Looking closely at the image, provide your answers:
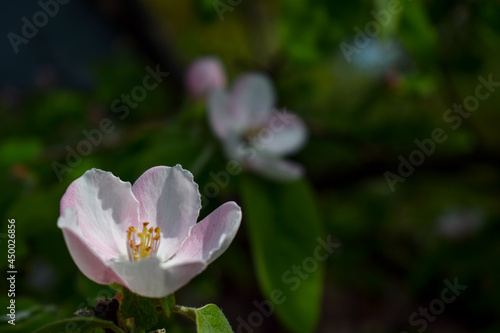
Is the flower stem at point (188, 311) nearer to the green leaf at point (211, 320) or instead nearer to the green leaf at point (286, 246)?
the green leaf at point (211, 320)

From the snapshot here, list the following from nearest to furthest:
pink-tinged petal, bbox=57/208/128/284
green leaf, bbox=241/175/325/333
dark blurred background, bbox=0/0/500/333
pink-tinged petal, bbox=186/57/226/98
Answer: pink-tinged petal, bbox=57/208/128/284 < green leaf, bbox=241/175/325/333 < dark blurred background, bbox=0/0/500/333 < pink-tinged petal, bbox=186/57/226/98

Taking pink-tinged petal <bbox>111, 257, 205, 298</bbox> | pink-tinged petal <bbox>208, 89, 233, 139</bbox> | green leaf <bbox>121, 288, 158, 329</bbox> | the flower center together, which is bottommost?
pink-tinged petal <bbox>208, 89, 233, 139</bbox>

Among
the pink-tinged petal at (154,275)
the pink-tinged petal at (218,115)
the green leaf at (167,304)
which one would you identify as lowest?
the pink-tinged petal at (218,115)

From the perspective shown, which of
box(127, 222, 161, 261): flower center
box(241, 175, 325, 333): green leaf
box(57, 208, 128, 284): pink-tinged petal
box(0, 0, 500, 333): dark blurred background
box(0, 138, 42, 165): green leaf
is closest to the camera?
box(57, 208, 128, 284): pink-tinged petal

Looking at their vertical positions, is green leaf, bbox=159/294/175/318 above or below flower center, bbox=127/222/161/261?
above

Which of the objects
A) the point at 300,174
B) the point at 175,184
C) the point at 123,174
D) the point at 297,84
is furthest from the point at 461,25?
the point at 175,184

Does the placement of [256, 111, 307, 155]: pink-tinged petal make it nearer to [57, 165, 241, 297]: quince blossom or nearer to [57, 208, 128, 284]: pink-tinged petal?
[57, 165, 241, 297]: quince blossom

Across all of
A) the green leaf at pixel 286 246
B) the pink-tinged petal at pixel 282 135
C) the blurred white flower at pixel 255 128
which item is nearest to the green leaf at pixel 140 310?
the green leaf at pixel 286 246

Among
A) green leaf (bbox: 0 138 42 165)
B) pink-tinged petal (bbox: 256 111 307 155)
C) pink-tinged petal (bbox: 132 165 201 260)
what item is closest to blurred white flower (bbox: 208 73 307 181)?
pink-tinged petal (bbox: 256 111 307 155)
